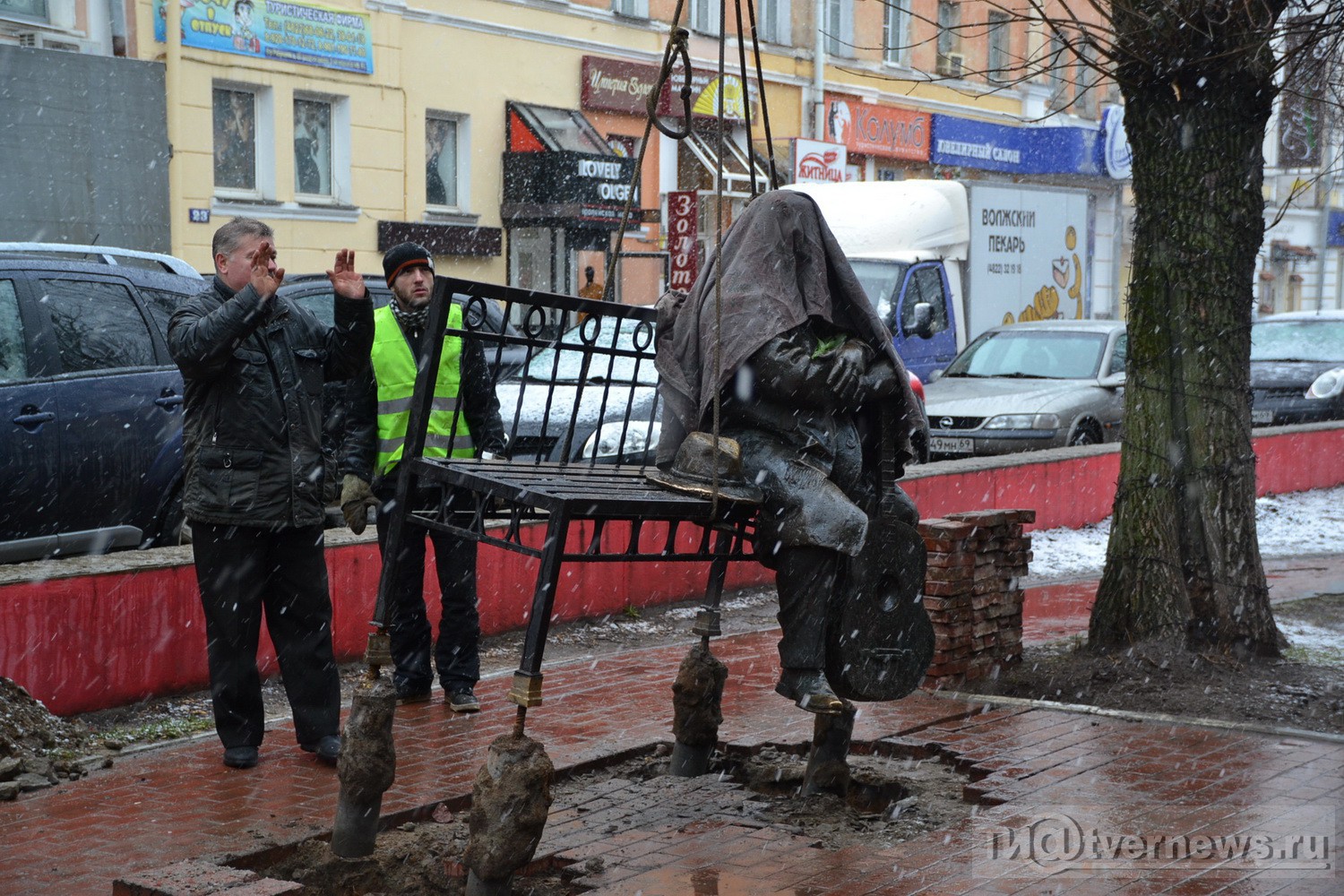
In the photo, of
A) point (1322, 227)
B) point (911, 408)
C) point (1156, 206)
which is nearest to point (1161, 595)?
point (1156, 206)

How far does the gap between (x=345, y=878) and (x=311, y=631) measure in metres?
1.52

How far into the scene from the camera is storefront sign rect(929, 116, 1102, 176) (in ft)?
109

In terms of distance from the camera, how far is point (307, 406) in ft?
19.1

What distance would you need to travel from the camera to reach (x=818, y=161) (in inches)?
1113

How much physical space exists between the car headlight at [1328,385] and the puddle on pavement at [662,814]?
13585 millimetres

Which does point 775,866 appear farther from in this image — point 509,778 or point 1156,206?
point 1156,206

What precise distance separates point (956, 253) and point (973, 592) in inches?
552

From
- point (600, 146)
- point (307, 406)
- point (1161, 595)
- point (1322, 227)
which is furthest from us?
point (1322, 227)

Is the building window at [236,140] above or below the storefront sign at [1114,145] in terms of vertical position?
below

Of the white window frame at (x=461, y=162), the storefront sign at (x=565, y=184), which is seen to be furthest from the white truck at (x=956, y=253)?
the white window frame at (x=461, y=162)

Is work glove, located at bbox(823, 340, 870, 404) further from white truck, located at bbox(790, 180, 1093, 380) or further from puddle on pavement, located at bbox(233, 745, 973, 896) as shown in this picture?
white truck, located at bbox(790, 180, 1093, 380)

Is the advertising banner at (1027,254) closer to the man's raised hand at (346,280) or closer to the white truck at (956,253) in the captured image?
the white truck at (956,253)

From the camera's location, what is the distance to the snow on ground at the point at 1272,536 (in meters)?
11.0

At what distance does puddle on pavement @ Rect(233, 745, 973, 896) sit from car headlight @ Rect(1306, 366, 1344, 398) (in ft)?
44.6
